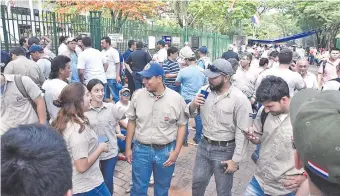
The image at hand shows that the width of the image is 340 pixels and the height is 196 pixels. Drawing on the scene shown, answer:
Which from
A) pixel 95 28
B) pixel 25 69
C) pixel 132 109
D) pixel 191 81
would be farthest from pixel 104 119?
pixel 95 28

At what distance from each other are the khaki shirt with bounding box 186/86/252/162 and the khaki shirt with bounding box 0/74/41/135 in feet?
6.82

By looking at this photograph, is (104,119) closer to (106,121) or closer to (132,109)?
(106,121)

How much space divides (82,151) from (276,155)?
1.66 meters

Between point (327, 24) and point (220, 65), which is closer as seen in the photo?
point (220, 65)

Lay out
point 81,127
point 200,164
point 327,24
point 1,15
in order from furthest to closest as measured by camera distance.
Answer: point 327,24 < point 1,15 < point 200,164 < point 81,127

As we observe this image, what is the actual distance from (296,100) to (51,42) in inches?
304

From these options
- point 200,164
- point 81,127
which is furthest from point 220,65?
point 81,127

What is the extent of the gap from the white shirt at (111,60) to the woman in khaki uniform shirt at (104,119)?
4.47 metres

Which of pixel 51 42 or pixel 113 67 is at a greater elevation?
pixel 51 42

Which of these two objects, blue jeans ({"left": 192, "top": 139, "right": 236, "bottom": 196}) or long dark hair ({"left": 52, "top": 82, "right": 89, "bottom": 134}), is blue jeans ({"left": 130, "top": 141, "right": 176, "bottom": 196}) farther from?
Answer: long dark hair ({"left": 52, "top": 82, "right": 89, "bottom": 134})

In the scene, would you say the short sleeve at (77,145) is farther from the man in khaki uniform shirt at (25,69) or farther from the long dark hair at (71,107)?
the man in khaki uniform shirt at (25,69)

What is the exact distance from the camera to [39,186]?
3.80 ft

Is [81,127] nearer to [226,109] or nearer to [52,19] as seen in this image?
[226,109]

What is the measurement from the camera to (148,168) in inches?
133
